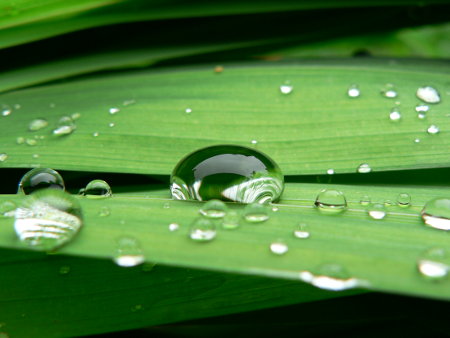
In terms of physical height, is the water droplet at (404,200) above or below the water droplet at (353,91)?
below

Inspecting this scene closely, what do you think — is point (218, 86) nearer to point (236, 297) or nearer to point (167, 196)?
point (167, 196)

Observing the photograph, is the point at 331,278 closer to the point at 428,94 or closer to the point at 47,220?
the point at 47,220

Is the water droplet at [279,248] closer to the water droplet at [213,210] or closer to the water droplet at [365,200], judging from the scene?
the water droplet at [213,210]

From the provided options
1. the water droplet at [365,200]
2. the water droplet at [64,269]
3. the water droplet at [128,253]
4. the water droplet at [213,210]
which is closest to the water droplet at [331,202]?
the water droplet at [365,200]

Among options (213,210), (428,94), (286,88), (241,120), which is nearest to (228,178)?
(213,210)

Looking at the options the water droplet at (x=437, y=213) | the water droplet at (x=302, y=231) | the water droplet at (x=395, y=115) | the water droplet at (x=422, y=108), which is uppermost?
the water droplet at (x=422, y=108)

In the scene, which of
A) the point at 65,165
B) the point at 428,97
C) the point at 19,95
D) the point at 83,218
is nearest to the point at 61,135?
the point at 65,165
